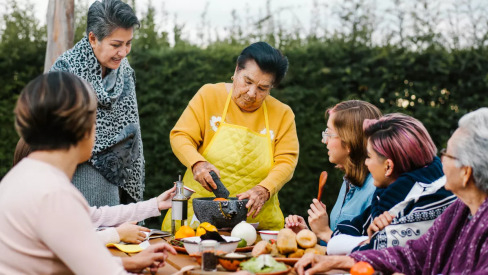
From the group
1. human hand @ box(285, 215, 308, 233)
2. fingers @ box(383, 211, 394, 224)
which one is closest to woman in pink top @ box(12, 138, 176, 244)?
human hand @ box(285, 215, 308, 233)

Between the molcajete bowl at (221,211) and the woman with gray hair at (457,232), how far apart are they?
0.84m

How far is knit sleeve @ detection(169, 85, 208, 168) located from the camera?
361 centimetres

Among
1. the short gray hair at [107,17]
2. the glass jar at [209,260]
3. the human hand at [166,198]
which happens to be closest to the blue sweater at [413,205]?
the glass jar at [209,260]

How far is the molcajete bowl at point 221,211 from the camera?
10.4 ft

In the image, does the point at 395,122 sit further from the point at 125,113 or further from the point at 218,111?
the point at 125,113

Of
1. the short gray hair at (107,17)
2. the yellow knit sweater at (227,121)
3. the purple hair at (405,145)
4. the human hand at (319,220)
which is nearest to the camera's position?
the purple hair at (405,145)

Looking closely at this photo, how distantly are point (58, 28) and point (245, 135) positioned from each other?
2.39m

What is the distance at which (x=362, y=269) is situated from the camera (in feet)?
7.44

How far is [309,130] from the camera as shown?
609 cm

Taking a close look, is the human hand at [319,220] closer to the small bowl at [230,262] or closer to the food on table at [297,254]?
the food on table at [297,254]

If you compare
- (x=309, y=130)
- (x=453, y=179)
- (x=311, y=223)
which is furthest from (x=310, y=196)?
(x=453, y=179)

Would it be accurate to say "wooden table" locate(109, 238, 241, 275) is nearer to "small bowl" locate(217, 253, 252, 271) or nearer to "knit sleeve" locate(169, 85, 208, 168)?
"small bowl" locate(217, 253, 252, 271)

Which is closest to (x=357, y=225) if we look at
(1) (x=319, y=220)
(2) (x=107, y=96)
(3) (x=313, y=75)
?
(1) (x=319, y=220)

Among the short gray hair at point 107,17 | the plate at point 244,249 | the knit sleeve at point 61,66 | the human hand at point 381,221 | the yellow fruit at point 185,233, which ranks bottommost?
the plate at point 244,249
